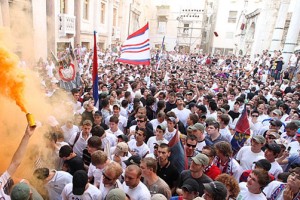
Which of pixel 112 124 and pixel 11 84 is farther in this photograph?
pixel 112 124

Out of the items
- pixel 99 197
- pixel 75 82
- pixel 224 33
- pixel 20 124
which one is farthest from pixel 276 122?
pixel 224 33

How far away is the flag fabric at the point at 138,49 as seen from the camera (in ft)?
29.6

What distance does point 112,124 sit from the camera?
5156mm

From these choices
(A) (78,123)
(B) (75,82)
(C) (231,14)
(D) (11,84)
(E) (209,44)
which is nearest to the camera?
(D) (11,84)

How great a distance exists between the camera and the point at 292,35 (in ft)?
50.0

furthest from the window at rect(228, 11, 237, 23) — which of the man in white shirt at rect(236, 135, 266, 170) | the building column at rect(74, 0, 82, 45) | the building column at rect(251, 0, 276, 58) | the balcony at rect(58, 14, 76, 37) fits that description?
the man in white shirt at rect(236, 135, 266, 170)

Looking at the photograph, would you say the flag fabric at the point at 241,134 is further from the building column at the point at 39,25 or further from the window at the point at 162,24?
the window at the point at 162,24

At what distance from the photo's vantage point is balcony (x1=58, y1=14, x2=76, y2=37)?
1662cm

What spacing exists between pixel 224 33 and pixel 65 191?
41302mm

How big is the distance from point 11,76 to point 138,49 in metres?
6.75

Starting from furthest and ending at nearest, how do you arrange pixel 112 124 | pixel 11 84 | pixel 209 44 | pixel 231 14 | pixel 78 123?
pixel 209 44, pixel 231 14, pixel 78 123, pixel 112 124, pixel 11 84

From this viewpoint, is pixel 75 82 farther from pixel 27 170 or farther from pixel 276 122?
pixel 276 122

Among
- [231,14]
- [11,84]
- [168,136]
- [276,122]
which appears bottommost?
[168,136]

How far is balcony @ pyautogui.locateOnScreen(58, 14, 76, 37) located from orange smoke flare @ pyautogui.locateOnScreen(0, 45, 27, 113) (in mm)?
15168
